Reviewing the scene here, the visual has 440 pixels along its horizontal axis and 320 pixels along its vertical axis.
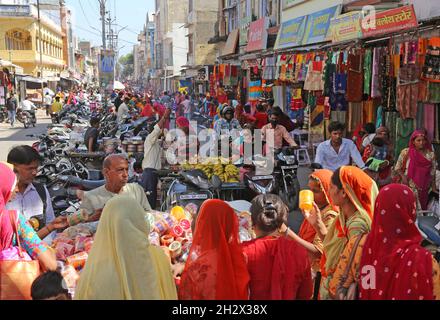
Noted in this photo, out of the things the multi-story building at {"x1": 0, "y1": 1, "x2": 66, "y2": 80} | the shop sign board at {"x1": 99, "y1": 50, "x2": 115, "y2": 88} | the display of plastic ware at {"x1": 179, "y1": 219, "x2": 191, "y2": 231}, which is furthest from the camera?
the multi-story building at {"x1": 0, "y1": 1, "x2": 66, "y2": 80}

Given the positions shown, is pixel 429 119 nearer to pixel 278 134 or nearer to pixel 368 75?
pixel 368 75

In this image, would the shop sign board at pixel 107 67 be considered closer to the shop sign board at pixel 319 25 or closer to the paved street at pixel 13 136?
the paved street at pixel 13 136

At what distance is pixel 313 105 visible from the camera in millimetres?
13047

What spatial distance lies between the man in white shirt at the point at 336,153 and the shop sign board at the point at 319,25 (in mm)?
5813

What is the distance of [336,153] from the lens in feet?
24.7

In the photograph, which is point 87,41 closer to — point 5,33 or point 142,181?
point 5,33

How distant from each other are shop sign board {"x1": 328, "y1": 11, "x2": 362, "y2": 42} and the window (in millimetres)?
37394

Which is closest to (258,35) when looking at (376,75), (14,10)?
(376,75)

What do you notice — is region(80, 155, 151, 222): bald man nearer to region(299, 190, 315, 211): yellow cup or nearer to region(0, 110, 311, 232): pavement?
region(299, 190, 315, 211): yellow cup

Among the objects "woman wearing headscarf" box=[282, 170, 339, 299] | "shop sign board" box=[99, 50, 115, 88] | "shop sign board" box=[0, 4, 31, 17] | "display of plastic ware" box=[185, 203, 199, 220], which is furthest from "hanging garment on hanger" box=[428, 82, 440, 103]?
"shop sign board" box=[0, 4, 31, 17]

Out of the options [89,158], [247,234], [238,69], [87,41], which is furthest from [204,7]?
[87,41]

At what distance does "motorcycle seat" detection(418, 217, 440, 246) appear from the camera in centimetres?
523

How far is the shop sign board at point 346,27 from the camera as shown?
→ 10080 millimetres

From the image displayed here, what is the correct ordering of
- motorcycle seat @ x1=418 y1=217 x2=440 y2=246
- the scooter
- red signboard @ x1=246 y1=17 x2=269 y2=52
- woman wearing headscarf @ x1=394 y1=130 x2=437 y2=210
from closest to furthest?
motorcycle seat @ x1=418 y1=217 x2=440 y2=246 → woman wearing headscarf @ x1=394 y1=130 x2=437 y2=210 → red signboard @ x1=246 y1=17 x2=269 y2=52 → the scooter
